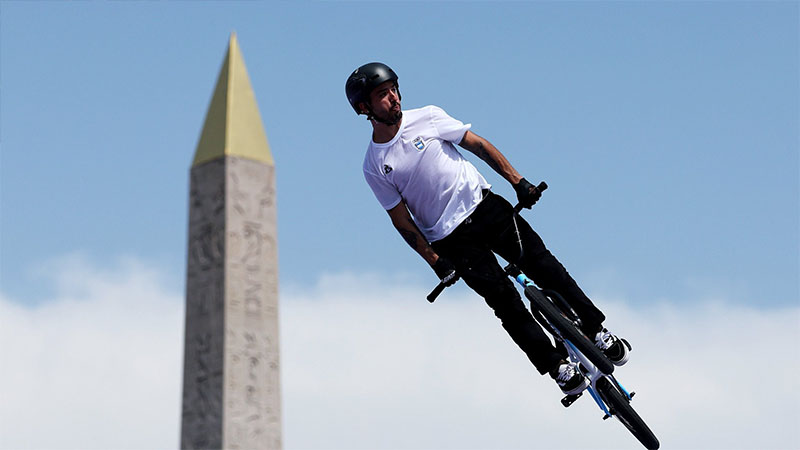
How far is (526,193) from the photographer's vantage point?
14.5 meters

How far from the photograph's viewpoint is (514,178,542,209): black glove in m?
14.5

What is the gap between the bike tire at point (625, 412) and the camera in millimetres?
15062

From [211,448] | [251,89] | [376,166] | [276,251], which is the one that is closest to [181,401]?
[211,448]

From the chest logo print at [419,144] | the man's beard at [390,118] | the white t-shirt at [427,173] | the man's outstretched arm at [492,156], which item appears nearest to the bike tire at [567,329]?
the man's outstretched arm at [492,156]

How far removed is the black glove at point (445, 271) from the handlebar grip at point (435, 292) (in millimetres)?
59

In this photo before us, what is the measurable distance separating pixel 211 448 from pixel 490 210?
18.3 feet

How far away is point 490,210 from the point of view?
14703 mm

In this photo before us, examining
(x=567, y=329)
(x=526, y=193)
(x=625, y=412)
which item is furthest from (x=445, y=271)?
(x=625, y=412)

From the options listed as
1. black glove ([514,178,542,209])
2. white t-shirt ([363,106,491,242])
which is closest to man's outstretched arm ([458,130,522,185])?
white t-shirt ([363,106,491,242])

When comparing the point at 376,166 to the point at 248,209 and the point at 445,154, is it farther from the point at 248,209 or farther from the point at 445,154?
the point at 248,209

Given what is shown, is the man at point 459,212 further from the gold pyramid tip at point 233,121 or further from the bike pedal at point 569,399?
the gold pyramid tip at point 233,121

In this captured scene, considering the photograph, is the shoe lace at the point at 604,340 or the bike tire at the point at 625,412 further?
the bike tire at the point at 625,412

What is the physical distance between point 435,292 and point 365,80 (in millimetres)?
2349

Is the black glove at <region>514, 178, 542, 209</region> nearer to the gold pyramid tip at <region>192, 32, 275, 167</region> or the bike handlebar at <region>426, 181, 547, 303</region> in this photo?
the bike handlebar at <region>426, 181, 547, 303</region>
